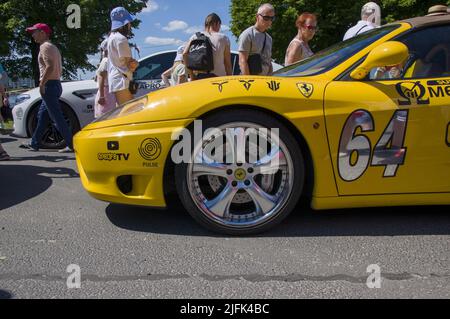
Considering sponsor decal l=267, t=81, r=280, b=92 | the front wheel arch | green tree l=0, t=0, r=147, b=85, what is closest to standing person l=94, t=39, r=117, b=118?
the front wheel arch

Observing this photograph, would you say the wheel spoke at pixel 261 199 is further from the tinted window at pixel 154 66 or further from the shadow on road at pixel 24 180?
the tinted window at pixel 154 66

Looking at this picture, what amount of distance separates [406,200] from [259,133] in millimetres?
1056

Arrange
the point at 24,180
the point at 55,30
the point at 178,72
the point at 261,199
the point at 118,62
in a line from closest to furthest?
the point at 261,199 < the point at 24,180 < the point at 118,62 < the point at 178,72 < the point at 55,30

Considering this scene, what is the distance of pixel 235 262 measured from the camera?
7.64 ft

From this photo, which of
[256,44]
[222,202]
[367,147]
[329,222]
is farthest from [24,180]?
[367,147]

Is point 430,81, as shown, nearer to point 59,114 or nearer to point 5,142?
point 59,114

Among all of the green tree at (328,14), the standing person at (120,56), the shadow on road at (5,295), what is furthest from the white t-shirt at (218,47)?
the green tree at (328,14)

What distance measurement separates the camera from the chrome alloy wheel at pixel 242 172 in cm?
261

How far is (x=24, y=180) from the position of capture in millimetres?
4172

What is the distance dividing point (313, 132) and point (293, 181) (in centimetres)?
33

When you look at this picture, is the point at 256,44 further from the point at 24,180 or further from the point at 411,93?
the point at 24,180

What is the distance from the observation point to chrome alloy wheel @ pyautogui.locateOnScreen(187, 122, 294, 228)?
2613mm

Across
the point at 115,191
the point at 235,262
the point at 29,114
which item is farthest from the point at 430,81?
the point at 29,114

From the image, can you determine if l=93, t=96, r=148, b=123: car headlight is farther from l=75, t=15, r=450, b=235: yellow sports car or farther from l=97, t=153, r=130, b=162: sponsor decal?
l=97, t=153, r=130, b=162: sponsor decal
